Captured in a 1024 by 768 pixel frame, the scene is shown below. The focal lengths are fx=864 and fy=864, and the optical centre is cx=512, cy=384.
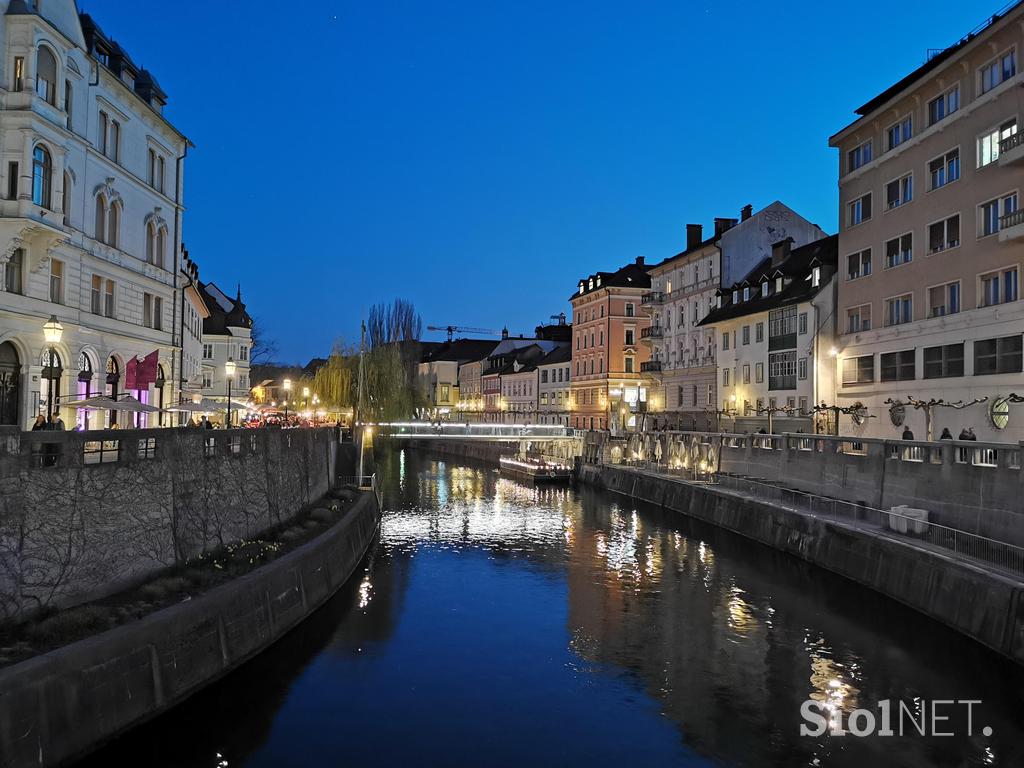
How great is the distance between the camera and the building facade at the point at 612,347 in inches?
3457

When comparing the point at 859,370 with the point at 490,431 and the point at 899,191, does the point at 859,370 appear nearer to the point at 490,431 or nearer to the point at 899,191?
the point at 899,191

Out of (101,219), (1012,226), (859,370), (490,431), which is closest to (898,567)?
(1012,226)

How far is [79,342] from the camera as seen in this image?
30.3m

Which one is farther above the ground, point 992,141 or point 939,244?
point 992,141

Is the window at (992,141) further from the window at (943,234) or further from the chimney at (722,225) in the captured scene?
the chimney at (722,225)

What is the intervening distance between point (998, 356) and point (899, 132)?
42.1 feet

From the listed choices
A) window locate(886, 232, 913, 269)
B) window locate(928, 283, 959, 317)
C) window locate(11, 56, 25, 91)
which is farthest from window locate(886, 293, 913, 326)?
window locate(11, 56, 25, 91)

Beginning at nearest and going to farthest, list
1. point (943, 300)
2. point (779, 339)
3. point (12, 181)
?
point (12, 181) → point (943, 300) → point (779, 339)

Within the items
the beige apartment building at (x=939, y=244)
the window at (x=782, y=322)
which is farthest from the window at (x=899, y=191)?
the window at (x=782, y=322)

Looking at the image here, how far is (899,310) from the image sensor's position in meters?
40.7

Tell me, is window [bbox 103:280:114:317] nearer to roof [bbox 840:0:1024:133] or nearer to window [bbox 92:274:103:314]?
window [bbox 92:274:103:314]

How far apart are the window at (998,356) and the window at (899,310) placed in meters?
5.35

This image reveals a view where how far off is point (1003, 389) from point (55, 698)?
32791 mm

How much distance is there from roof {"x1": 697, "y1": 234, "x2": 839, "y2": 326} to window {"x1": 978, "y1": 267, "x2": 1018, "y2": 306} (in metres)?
13.5
